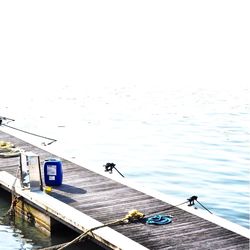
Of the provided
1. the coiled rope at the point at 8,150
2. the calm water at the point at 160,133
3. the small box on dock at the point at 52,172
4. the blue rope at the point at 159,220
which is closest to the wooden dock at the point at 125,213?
the blue rope at the point at 159,220

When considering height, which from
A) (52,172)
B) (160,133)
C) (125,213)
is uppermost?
(52,172)

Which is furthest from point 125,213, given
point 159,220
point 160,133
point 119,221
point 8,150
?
point 160,133

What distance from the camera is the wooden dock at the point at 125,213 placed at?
13148 mm

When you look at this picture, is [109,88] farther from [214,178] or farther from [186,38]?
[186,38]

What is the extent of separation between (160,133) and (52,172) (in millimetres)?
14061

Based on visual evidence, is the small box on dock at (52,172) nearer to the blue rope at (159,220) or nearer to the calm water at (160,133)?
the calm water at (160,133)

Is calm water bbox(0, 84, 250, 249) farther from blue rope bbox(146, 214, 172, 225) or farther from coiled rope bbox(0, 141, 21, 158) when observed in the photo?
blue rope bbox(146, 214, 172, 225)

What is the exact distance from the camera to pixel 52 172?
54.1ft

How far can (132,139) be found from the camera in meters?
29.1

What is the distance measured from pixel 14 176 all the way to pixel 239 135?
13965mm

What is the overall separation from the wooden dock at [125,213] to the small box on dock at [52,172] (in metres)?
0.24

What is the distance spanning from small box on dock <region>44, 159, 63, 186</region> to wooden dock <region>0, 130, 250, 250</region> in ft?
0.79

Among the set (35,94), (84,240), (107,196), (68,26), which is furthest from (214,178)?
(68,26)

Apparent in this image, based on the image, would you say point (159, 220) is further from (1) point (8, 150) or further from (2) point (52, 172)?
(1) point (8, 150)
